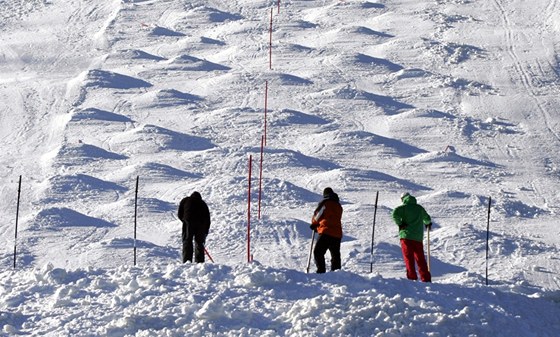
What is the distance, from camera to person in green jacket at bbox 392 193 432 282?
13.6m

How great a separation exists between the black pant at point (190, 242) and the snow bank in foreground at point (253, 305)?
1.17 meters

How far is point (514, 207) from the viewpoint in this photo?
880 inches

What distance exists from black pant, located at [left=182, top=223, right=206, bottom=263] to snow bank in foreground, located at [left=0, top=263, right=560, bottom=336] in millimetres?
1173

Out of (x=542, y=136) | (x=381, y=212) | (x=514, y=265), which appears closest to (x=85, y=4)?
(x=542, y=136)

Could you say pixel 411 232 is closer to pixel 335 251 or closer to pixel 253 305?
pixel 335 251

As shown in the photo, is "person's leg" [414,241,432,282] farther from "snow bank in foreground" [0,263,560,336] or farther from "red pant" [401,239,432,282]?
"snow bank in foreground" [0,263,560,336]

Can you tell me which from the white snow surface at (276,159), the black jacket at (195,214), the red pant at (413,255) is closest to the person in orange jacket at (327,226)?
the white snow surface at (276,159)

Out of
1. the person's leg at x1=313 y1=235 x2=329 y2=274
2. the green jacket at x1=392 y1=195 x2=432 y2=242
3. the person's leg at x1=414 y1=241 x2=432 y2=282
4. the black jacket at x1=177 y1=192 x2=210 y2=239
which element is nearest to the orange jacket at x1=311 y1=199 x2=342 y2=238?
the person's leg at x1=313 y1=235 x2=329 y2=274

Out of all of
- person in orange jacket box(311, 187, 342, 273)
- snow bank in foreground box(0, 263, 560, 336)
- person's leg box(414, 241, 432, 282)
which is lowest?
snow bank in foreground box(0, 263, 560, 336)

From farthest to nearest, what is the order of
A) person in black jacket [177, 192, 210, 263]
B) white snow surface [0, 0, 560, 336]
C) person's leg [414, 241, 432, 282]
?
person in black jacket [177, 192, 210, 263] < person's leg [414, 241, 432, 282] < white snow surface [0, 0, 560, 336]

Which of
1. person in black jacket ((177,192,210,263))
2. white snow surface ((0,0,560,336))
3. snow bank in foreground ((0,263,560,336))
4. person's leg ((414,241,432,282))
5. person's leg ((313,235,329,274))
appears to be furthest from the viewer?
person in black jacket ((177,192,210,263))

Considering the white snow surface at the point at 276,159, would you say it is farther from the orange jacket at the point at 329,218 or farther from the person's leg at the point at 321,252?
the orange jacket at the point at 329,218

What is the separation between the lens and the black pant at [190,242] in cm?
1442

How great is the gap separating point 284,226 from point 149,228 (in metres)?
2.51
